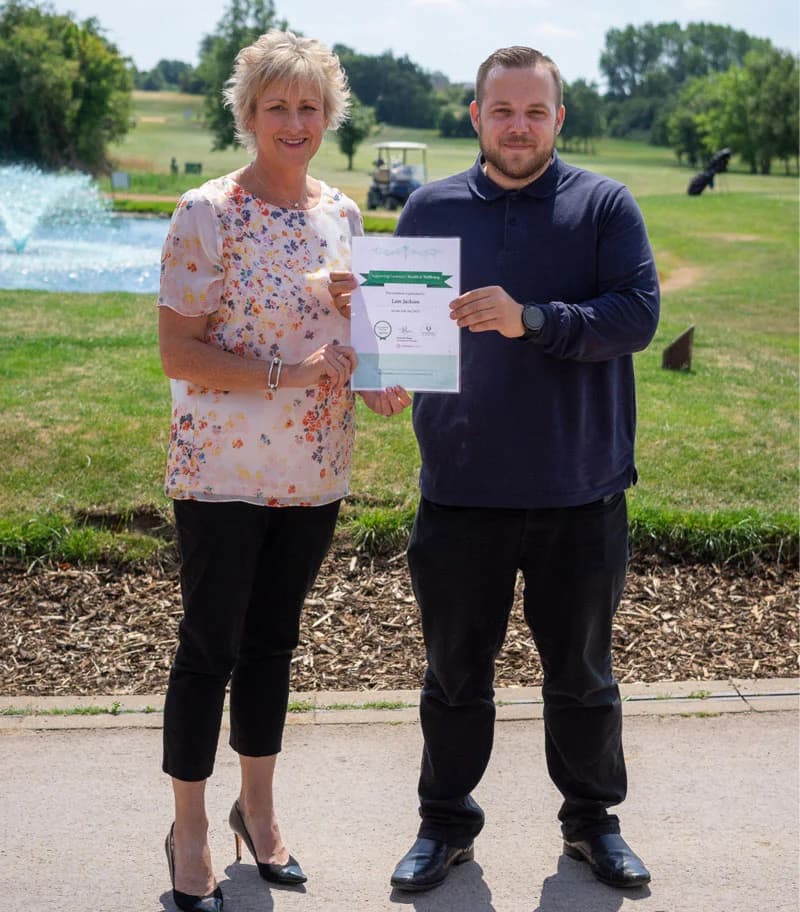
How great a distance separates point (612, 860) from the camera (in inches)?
130

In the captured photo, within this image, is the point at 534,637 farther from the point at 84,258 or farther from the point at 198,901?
the point at 84,258

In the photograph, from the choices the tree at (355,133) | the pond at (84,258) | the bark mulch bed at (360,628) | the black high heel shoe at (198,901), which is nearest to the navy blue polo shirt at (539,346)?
the black high heel shoe at (198,901)

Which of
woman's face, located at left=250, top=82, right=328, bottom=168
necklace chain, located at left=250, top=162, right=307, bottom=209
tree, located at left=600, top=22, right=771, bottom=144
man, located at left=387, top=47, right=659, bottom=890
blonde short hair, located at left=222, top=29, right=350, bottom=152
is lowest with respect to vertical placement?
man, located at left=387, top=47, right=659, bottom=890

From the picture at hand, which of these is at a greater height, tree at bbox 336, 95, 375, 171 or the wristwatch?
tree at bbox 336, 95, 375, 171

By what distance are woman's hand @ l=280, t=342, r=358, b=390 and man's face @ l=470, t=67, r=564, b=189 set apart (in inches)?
24.4

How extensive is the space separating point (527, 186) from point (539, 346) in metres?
0.41

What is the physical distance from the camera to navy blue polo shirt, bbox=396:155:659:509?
308 cm

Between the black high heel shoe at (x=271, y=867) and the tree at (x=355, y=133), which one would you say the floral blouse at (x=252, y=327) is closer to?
the black high heel shoe at (x=271, y=867)

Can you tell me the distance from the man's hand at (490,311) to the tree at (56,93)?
58.8 m

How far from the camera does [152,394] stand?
25.6 feet

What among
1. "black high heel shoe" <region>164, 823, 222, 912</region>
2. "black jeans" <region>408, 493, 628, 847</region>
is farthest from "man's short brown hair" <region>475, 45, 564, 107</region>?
"black high heel shoe" <region>164, 823, 222, 912</region>

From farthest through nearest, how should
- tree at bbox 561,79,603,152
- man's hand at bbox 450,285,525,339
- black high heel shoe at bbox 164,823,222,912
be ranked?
tree at bbox 561,79,603,152
black high heel shoe at bbox 164,823,222,912
man's hand at bbox 450,285,525,339

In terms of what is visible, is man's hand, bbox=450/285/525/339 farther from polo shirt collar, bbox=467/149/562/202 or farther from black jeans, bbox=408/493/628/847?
black jeans, bbox=408/493/628/847

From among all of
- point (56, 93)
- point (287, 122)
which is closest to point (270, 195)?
point (287, 122)
